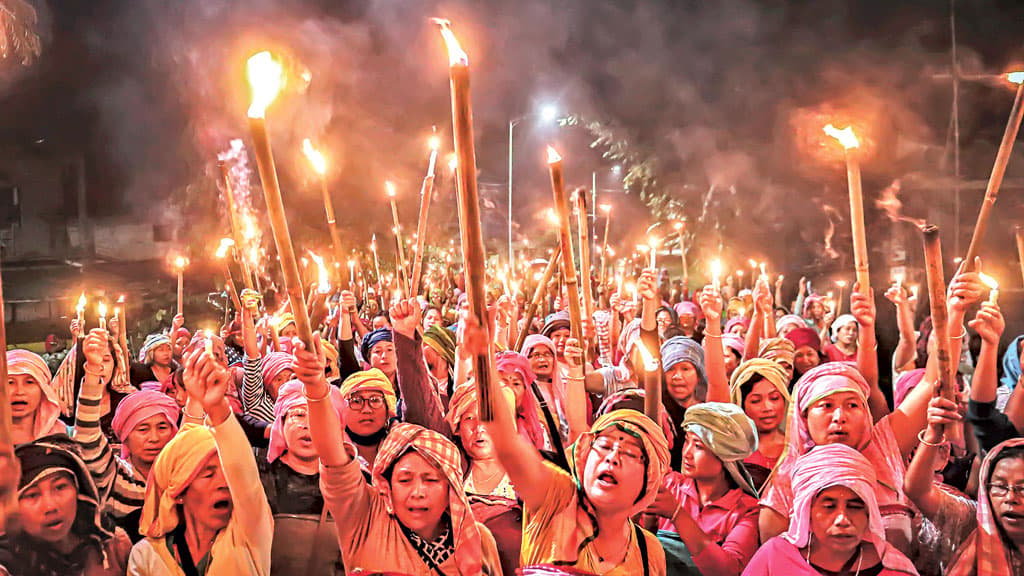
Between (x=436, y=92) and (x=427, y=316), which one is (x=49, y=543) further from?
(x=436, y=92)

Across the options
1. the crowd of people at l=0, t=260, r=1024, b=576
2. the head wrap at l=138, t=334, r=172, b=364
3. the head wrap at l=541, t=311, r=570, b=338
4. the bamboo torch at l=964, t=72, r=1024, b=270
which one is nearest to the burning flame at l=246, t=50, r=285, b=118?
the crowd of people at l=0, t=260, r=1024, b=576

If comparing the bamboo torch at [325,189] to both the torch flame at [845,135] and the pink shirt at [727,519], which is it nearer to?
the pink shirt at [727,519]

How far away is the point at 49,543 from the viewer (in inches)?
106

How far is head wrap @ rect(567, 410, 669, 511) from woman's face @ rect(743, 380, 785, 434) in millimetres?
601

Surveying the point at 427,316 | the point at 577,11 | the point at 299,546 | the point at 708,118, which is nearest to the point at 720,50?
the point at 708,118

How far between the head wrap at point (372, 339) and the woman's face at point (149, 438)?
79cm

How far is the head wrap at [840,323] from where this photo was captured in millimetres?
3594

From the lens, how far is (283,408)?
281cm

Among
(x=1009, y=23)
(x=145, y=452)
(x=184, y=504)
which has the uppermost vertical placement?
(x=1009, y=23)

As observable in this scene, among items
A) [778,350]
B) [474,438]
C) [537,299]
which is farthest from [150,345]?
[778,350]

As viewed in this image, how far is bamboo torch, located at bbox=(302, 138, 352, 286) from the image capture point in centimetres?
325

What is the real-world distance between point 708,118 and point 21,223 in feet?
9.39

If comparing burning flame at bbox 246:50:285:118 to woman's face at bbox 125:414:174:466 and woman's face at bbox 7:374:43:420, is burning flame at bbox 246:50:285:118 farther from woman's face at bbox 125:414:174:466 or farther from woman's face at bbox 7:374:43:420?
woman's face at bbox 7:374:43:420

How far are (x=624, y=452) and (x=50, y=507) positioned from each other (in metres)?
1.90
